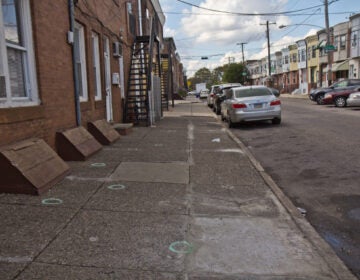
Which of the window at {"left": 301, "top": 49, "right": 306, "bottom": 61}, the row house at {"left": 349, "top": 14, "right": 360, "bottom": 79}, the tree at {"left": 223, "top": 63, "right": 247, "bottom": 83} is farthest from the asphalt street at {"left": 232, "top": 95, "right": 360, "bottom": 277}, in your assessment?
the tree at {"left": 223, "top": 63, "right": 247, "bottom": 83}

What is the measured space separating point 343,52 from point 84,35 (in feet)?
141

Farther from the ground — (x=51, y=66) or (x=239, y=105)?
(x=51, y=66)

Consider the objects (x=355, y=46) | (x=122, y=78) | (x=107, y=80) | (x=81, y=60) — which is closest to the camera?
(x=81, y=60)

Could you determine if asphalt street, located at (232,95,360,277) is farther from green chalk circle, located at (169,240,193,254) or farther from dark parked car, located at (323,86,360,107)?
dark parked car, located at (323,86,360,107)

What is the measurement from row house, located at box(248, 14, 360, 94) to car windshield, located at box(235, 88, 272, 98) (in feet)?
77.1

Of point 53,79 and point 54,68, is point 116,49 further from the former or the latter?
point 53,79

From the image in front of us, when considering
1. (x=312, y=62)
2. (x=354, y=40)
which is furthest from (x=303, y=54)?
(x=354, y=40)

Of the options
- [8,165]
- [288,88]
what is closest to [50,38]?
[8,165]

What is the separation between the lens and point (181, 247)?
3.73 m

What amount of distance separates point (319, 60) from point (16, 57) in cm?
5127

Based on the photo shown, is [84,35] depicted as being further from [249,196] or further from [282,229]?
[282,229]

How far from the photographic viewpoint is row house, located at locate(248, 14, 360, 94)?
139 feet

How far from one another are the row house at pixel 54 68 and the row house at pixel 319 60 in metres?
28.9

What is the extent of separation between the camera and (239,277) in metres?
3.18
